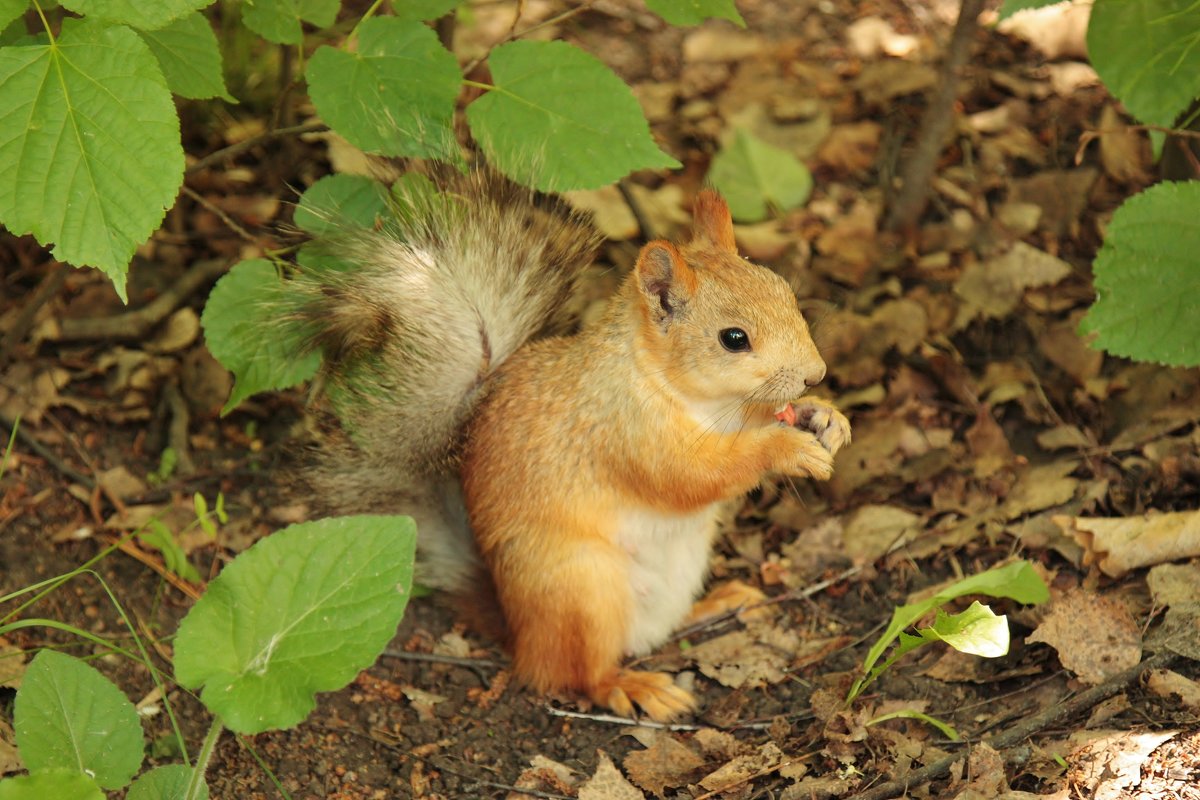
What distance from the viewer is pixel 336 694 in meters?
2.45

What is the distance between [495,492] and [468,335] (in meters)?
0.32

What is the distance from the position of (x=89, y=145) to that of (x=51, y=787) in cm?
90

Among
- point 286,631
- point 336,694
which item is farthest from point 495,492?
point 286,631

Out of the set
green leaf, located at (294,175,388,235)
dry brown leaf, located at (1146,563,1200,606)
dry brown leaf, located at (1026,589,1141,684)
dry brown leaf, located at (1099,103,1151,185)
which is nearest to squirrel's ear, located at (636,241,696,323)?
green leaf, located at (294,175,388,235)

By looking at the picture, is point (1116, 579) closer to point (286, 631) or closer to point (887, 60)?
point (286, 631)

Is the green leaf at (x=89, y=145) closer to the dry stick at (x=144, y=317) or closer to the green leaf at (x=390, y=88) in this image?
the green leaf at (x=390, y=88)

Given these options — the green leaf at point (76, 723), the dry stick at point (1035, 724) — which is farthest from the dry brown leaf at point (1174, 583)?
the green leaf at point (76, 723)

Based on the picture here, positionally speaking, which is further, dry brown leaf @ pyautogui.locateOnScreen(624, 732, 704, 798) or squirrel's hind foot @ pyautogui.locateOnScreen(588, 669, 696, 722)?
squirrel's hind foot @ pyautogui.locateOnScreen(588, 669, 696, 722)

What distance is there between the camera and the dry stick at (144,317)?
3.07 m

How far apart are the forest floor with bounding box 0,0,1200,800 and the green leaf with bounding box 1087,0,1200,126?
0.34ft

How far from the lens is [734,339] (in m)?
2.27

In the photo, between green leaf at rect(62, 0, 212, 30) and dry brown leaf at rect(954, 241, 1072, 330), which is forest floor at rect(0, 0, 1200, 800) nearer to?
dry brown leaf at rect(954, 241, 1072, 330)

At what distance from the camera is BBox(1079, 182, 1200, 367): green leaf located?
2.30 metres

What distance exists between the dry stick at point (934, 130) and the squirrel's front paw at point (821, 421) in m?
1.05
